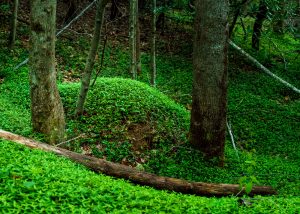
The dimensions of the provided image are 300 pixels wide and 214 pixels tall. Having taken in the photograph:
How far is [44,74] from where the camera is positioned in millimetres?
5703

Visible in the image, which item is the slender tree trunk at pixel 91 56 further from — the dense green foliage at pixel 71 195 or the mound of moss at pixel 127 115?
the dense green foliage at pixel 71 195

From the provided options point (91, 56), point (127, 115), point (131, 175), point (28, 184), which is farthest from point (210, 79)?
point (28, 184)

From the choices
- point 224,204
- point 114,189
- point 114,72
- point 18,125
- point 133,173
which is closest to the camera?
point 114,189

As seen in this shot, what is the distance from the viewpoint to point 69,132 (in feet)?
24.5

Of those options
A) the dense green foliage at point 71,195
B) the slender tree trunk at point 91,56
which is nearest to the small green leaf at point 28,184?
the dense green foliage at point 71,195

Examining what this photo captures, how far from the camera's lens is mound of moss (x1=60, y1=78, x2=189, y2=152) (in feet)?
25.7

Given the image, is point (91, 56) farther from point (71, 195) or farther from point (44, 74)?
point (71, 195)

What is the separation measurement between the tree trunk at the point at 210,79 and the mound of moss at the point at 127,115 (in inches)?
30.6

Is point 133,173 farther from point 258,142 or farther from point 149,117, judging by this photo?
point 258,142

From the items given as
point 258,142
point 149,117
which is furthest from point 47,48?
point 258,142

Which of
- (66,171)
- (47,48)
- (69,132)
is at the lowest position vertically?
(69,132)

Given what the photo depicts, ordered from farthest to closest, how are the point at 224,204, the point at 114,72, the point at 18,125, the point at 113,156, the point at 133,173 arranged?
the point at 114,72 → the point at 113,156 → the point at 18,125 → the point at 133,173 → the point at 224,204

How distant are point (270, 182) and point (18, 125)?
5.12 meters

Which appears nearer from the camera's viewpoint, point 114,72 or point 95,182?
point 95,182
